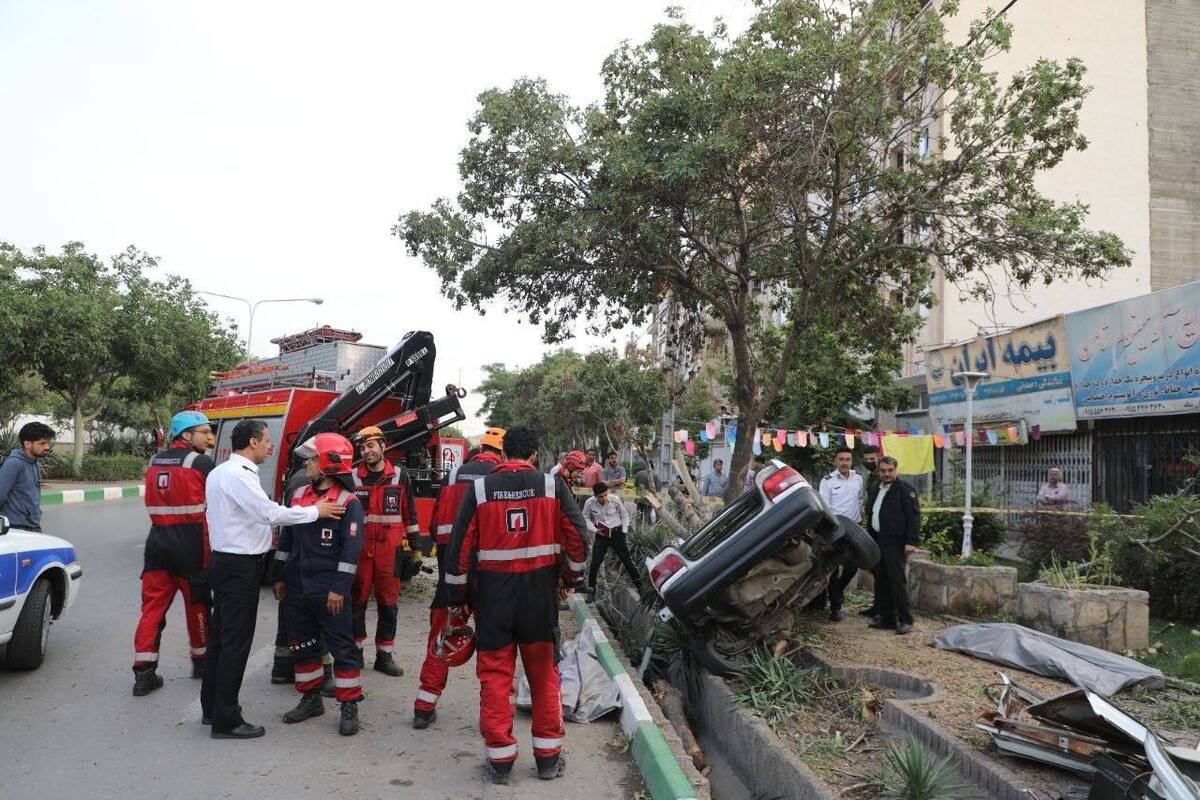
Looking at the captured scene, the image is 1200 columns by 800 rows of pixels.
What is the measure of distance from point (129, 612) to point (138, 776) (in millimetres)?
4821

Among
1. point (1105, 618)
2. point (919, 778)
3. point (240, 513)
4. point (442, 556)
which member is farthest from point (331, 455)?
point (1105, 618)

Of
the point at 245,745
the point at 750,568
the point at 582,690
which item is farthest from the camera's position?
the point at 582,690

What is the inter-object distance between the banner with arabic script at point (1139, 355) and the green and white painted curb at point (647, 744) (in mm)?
10843

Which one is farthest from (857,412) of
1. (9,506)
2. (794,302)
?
(9,506)

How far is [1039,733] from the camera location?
4141 millimetres

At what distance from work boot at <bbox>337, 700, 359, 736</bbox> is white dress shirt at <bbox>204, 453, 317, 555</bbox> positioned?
41.7 inches

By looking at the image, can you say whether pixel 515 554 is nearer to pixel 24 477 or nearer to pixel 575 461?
pixel 575 461

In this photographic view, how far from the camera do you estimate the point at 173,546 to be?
5.54 m

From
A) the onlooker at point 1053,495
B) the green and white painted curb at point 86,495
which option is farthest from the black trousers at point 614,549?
the green and white painted curb at point 86,495

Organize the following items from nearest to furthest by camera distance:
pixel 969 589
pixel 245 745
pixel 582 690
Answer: pixel 245 745
pixel 582 690
pixel 969 589

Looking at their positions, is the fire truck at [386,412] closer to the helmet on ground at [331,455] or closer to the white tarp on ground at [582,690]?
the helmet on ground at [331,455]

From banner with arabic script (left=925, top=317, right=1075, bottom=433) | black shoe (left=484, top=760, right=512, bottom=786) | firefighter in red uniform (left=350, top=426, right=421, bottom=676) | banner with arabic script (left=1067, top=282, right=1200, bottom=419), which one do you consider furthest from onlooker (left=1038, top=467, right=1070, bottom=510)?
black shoe (left=484, top=760, right=512, bottom=786)

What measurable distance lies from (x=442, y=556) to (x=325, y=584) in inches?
27.9

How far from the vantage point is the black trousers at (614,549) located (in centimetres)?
1028
